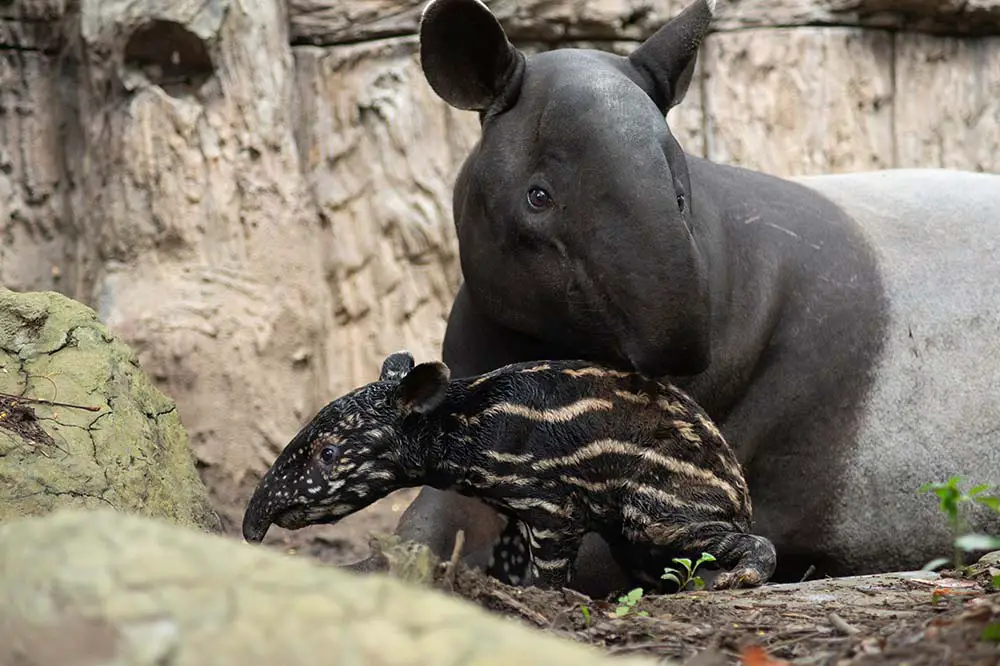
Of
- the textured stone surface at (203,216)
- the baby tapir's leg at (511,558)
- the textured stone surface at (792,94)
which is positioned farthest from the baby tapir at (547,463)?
the textured stone surface at (792,94)

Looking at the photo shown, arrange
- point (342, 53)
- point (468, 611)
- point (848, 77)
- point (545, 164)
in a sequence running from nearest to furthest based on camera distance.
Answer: point (468, 611) → point (545, 164) → point (342, 53) → point (848, 77)

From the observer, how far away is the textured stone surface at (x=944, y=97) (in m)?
7.39

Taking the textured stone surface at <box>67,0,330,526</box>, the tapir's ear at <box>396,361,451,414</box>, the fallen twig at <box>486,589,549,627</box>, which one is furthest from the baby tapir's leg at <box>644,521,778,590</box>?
the textured stone surface at <box>67,0,330,526</box>

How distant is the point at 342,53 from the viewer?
682cm

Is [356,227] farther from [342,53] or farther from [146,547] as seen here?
[146,547]

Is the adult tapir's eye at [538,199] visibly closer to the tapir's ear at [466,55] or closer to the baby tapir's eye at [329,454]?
the tapir's ear at [466,55]

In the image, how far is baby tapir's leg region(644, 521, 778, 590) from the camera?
13.2ft

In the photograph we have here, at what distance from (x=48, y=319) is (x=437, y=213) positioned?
272 cm

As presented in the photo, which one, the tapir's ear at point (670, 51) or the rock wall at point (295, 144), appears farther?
the rock wall at point (295, 144)

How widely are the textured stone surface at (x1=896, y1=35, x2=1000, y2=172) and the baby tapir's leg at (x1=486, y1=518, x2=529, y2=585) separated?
13.3 ft

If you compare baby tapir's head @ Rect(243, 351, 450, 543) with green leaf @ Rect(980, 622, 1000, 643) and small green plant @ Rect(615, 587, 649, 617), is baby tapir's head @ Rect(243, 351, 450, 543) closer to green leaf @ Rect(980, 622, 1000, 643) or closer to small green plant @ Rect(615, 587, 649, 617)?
small green plant @ Rect(615, 587, 649, 617)

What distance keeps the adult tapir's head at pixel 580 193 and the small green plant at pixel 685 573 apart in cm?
55

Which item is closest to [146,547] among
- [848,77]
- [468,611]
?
[468,611]

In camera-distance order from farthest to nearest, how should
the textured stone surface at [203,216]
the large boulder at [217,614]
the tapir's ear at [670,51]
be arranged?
the textured stone surface at [203,216]
the tapir's ear at [670,51]
the large boulder at [217,614]
